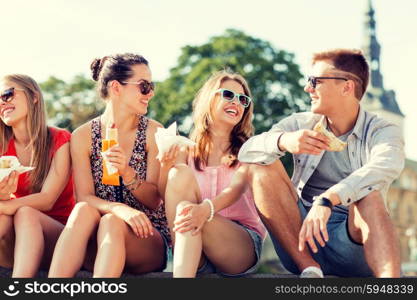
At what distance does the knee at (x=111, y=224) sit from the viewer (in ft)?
14.7

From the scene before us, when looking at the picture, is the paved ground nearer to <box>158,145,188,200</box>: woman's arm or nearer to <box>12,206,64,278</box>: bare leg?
<box>12,206,64,278</box>: bare leg

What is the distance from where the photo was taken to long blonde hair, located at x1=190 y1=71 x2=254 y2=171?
538cm

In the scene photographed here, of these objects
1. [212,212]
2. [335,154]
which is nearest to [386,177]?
[335,154]

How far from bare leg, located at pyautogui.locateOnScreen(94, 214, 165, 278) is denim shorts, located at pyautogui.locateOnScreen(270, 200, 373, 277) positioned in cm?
75

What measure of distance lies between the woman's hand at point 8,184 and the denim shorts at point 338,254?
5.42 feet

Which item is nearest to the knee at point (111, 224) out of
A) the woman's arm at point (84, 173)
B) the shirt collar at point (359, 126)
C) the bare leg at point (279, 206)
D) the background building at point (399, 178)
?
the woman's arm at point (84, 173)

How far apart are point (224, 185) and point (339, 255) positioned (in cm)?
92

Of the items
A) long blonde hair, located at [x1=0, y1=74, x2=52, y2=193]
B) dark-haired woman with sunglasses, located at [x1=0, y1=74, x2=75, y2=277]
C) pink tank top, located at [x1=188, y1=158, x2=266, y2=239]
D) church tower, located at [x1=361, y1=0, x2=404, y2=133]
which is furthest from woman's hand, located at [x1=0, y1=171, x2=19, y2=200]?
church tower, located at [x1=361, y1=0, x2=404, y2=133]

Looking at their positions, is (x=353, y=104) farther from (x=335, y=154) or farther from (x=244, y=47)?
(x=244, y=47)

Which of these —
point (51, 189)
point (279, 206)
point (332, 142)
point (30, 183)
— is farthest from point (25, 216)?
point (332, 142)

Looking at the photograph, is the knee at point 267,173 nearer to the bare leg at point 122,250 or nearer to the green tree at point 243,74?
the bare leg at point 122,250

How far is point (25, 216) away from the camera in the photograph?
4.74 metres

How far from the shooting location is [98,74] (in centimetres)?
550

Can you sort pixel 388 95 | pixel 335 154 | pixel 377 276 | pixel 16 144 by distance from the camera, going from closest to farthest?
pixel 377 276 → pixel 335 154 → pixel 16 144 → pixel 388 95
